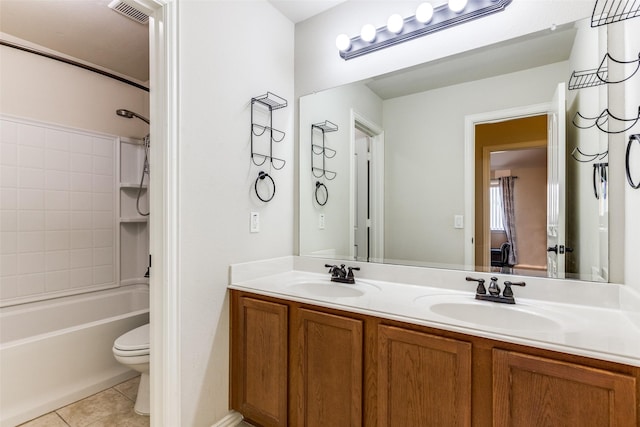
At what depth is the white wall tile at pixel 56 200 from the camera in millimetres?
2447

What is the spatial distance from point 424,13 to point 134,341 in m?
2.51

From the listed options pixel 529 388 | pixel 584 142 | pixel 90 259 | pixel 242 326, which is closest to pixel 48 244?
pixel 90 259

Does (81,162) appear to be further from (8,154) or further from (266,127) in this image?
(266,127)

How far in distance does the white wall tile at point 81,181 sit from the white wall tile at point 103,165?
81 millimetres

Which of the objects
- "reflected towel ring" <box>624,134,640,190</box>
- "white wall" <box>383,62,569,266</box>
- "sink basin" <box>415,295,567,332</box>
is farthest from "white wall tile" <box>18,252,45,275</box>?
"reflected towel ring" <box>624,134,640,190</box>

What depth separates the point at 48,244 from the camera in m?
2.45

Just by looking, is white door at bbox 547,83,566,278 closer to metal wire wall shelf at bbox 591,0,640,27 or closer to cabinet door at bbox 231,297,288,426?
metal wire wall shelf at bbox 591,0,640,27

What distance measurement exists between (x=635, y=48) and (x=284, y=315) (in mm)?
1710

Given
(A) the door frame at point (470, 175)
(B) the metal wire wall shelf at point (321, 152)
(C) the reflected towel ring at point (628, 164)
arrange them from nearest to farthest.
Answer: (C) the reflected towel ring at point (628, 164), (A) the door frame at point (470, 175), (B) the metal wire wall shelf at point (321, 152)

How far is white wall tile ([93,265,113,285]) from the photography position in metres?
2.71

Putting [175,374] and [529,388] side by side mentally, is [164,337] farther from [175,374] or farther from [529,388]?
[529,388]

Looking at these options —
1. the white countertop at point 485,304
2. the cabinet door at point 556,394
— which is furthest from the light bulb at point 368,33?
the cabinet door at point 556,394

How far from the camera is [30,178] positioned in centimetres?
236

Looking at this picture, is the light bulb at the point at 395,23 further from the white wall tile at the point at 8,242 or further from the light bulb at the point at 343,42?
the white wall tile at the point at 8,242
